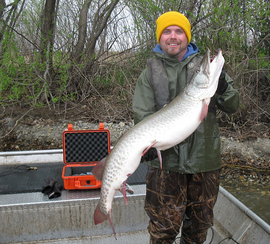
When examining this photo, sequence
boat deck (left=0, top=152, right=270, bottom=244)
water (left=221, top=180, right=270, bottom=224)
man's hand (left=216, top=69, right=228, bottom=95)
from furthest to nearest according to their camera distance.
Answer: water (left=221, top=180, right=270, bottom=224) < boat deck (left=0, top=152, right=270, bottom=244) < man's hand (left=216, top=69, right=228, bottom=95)

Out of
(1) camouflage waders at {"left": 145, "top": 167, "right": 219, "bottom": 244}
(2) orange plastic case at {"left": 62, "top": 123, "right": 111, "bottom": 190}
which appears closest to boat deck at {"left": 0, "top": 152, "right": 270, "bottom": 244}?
(2) orange plastic case at {"left": 62, "top": 123, "right": 111, "bottom": 190}

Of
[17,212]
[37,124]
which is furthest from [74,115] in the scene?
[17,212]

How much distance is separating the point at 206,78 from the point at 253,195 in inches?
155

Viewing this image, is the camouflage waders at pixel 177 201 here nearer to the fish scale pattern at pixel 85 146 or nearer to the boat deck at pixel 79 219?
the boat deck at pixel 79 219

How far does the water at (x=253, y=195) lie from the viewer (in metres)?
4.68

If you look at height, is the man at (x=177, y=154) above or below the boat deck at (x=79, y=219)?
above

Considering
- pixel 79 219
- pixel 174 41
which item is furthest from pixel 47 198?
pixel 174 41

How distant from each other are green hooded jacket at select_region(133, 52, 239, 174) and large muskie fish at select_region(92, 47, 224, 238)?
0.25 metres

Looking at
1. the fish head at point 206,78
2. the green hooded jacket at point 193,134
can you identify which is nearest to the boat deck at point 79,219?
the green hooded jacket at point 193,134

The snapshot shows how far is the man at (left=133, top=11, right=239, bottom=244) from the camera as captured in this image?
2211 millimetres

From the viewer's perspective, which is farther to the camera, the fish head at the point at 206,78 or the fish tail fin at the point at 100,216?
the fish tail fin at the point at 100,216

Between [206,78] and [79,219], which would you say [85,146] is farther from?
[206,78]

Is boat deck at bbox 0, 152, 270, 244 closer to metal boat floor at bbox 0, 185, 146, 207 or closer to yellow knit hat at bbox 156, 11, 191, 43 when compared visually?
metal boat floor at bbox 0, 185, 146, 207

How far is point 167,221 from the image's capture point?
2268 millimetres
